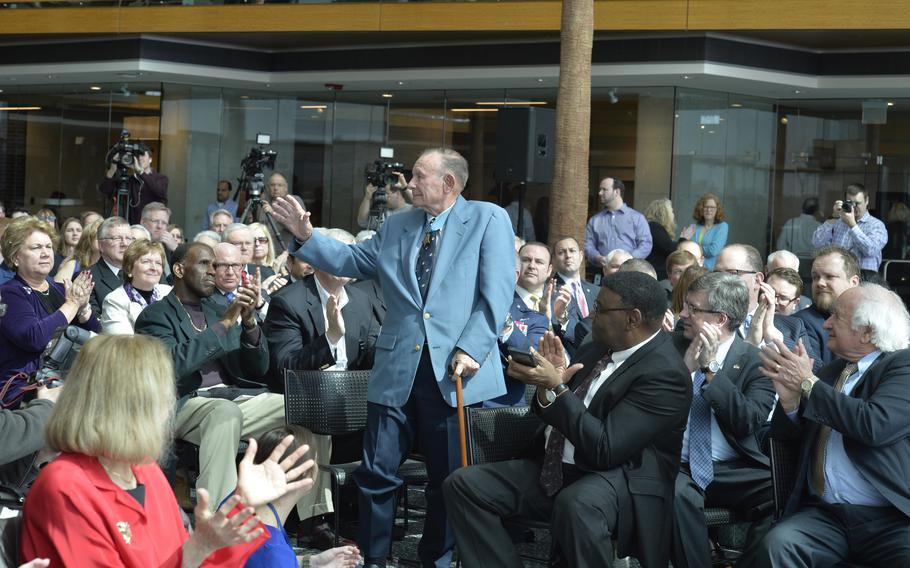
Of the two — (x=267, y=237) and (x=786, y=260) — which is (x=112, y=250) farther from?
(x=786, y=260)

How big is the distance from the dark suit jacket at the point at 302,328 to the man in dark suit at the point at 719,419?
1.77 metres

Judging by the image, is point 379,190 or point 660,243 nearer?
point 379,190

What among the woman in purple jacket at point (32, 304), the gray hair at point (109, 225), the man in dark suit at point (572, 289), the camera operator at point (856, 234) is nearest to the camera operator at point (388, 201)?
the man in dark suit at point (572, 289)

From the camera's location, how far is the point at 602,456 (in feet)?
14.3

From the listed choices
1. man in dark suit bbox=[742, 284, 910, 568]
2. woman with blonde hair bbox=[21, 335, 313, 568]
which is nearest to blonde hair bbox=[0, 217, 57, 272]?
woman with blonde hair bbox=[21, 335, 313, 568]

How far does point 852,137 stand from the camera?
15.6 metres

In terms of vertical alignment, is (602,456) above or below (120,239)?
below

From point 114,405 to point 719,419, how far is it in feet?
9.73

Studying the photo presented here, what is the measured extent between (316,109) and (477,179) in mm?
3045

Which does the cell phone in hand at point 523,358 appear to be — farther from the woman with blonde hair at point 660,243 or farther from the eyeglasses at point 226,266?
the woman with blonde hair at point 660,243

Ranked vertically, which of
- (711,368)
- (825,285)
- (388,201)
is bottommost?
(711,368)

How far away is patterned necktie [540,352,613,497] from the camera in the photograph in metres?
4.65

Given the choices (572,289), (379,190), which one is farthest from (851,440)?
(379,190)

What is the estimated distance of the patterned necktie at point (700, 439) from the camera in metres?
4.89
